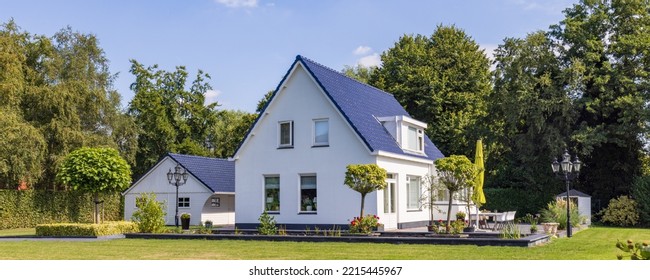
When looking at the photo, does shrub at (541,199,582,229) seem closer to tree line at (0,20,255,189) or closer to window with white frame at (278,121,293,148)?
window with white frame at (278,121,293,148)

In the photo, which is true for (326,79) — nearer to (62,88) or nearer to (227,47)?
(227,47)

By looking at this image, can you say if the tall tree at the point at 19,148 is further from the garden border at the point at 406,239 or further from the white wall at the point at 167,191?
the garden border at the point at 406,239

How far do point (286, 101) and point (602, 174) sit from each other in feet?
63.1

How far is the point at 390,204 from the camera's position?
26.8m

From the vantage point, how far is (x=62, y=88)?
127 ft

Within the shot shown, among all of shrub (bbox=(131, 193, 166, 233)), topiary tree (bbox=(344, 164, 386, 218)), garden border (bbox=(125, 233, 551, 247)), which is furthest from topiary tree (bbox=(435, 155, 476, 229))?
shrub (bbox=(131, 193, 166, 233))

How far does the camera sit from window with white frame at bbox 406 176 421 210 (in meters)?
28.5

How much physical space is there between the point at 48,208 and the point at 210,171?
28.5 ft

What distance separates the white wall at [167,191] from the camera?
3700cm

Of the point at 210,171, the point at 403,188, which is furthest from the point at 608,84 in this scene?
the point at 210,171

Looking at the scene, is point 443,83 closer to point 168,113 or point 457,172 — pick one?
point 168,113

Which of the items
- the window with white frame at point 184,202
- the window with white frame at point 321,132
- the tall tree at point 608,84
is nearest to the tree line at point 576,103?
the tall tree at point 608,84

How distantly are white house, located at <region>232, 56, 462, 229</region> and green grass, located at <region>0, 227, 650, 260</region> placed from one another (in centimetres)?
620

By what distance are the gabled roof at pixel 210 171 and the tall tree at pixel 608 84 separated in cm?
1866
